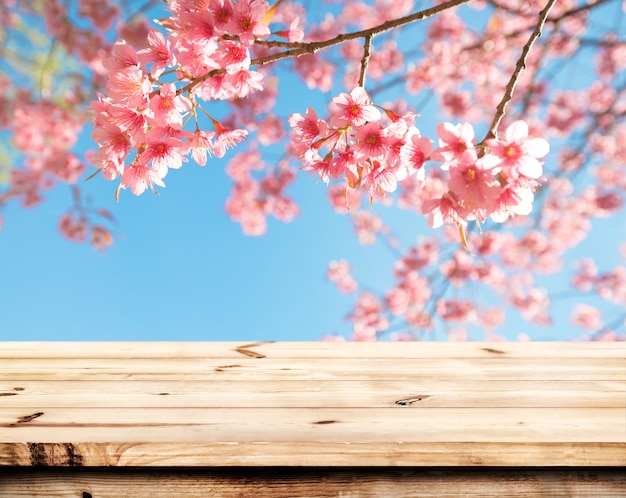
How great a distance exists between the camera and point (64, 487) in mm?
960

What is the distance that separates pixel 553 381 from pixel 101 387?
1.06m

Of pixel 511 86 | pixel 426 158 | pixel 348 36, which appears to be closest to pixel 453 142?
pixel 426 158

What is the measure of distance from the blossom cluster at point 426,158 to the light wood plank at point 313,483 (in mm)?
520

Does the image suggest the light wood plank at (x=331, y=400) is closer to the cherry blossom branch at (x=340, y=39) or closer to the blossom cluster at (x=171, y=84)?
the blossom cluster at (x=171, y=84)

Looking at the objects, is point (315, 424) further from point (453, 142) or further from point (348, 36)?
point (348, 36)

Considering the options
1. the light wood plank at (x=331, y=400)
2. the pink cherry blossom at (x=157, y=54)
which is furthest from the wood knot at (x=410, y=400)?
the pink cherry blossom at (x=157, y=54)

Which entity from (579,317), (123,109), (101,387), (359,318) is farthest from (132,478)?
(579,317)

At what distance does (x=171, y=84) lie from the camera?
4.40ft

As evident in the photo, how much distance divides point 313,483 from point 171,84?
957 millimetres

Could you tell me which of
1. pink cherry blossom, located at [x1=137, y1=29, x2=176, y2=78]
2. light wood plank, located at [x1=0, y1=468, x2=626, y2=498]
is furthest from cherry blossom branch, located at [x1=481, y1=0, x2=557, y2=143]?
pink cherry blossom, located at [x1=137, y1=29, x2=176, y2=78]

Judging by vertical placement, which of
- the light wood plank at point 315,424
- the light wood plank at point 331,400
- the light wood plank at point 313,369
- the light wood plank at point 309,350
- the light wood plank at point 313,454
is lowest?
the light wood plank at point 313,454

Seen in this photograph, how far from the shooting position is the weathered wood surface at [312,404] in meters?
0.92

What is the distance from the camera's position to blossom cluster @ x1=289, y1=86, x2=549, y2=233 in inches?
43.6

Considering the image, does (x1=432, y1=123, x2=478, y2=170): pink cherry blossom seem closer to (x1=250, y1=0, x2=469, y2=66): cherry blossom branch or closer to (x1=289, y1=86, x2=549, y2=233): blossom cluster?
(x1=289, y1=86, x2=549, y2=233): blossom cluster
